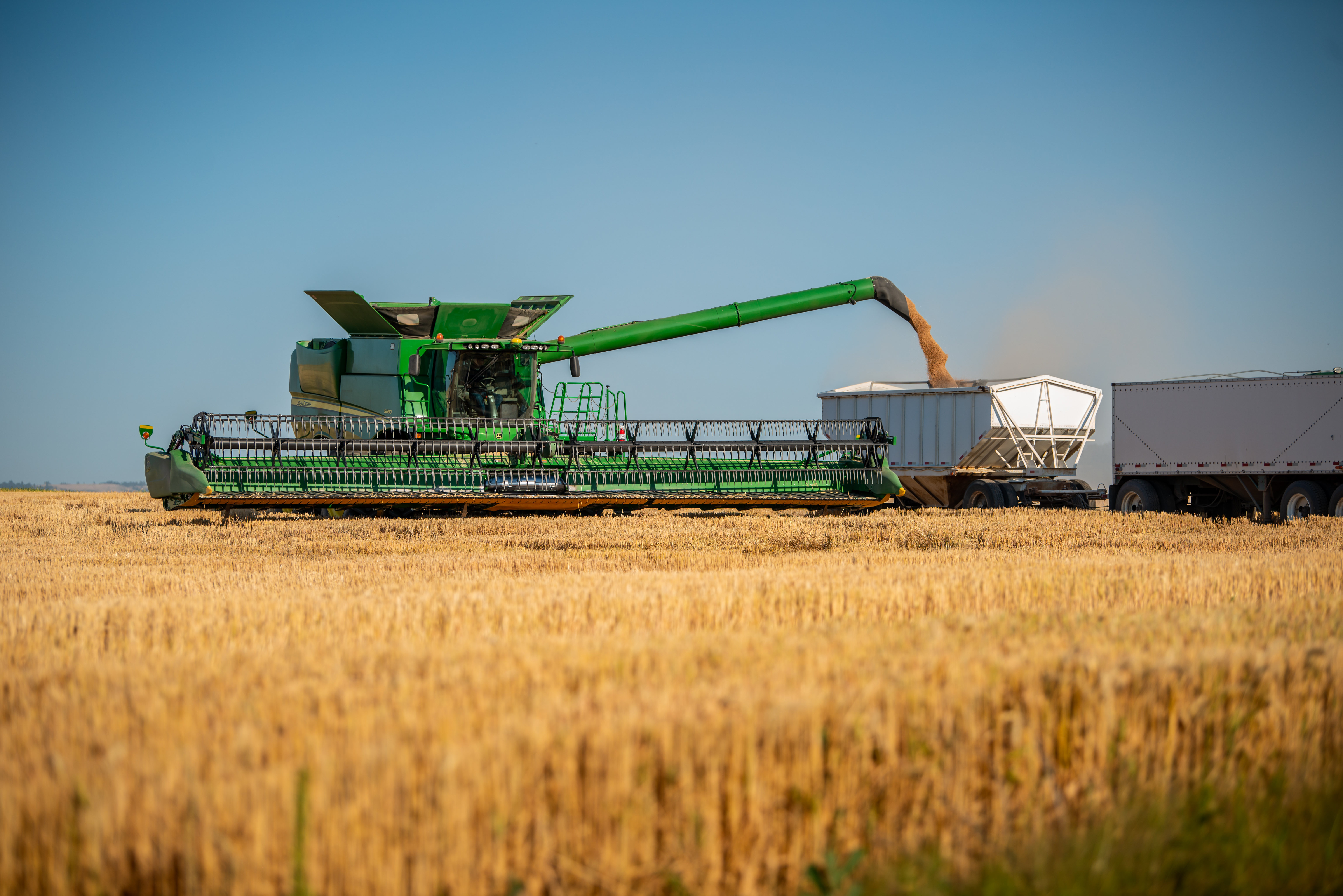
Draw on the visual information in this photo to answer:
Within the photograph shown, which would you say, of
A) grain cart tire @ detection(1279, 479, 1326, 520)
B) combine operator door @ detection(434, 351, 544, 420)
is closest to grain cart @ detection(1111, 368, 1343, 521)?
grain cart tire @ detection(1279, 479, 1326, 520)

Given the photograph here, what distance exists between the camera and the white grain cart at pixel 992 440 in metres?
20.1

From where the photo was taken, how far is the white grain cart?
65.9 ft

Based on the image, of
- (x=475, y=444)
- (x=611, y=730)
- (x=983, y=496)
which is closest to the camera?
(x=611, y=730)

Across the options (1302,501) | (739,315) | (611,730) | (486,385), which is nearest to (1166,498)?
(1302,501)

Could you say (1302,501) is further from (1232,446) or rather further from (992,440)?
(992,440)

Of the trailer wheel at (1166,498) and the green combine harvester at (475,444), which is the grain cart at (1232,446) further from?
the green combine harvester at (475,444)

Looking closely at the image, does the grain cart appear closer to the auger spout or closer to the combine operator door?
the auger spout

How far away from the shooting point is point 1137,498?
1894cm

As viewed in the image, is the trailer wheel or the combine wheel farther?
the trailer wheel

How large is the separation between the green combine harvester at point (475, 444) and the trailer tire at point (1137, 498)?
4820 millimetres

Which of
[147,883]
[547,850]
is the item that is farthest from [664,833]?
[147,883]

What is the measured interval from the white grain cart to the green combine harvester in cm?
298

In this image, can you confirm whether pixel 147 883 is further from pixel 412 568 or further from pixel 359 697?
pixel 412 568

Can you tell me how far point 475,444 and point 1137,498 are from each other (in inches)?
451
